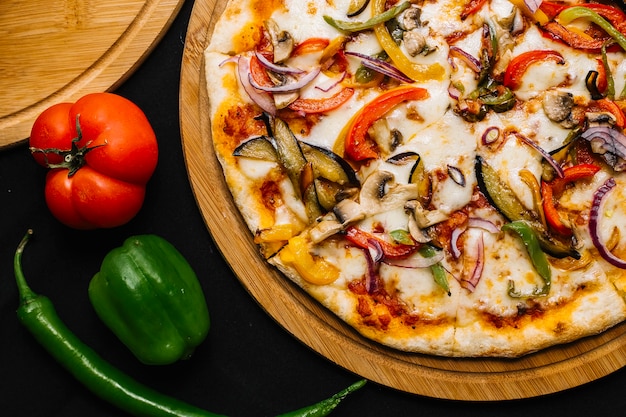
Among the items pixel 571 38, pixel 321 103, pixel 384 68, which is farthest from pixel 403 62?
pixel 571 38

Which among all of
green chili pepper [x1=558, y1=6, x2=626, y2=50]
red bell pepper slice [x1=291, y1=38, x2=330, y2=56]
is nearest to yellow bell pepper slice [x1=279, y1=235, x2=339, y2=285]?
red bell pepper slice [x1=291, y1=38, x2=330, y2=56]

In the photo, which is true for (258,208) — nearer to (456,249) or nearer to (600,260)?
(456,249)

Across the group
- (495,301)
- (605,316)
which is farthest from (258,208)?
(605,316)

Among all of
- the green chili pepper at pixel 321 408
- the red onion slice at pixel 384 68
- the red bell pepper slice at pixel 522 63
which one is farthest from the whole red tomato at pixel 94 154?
the red bell pepper slice at pixel 522 63

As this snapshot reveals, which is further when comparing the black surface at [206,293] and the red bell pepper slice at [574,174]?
the black surface at [206,293]

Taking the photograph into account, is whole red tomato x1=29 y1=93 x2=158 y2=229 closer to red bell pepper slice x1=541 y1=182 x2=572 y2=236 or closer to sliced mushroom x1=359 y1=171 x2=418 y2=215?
sliced mushroom x1=359 y1=171 x2=418 y2=215

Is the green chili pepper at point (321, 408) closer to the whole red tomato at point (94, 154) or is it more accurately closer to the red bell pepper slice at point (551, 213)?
the red bell pepper slice at point (551, 213)
